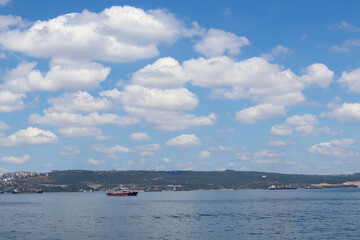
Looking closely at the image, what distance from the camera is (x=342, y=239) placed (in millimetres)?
98438

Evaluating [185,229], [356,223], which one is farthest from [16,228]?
[356,223]

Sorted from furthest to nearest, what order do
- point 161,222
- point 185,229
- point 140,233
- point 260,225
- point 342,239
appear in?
1. point 161,222
2. point 260,225
3. point 185,229
4. point 140,233
5. point 342,239

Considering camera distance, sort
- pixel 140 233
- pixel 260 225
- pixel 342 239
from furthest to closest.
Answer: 1. pixel 260 225
2. pixel 140 233
3. pixel 342 239

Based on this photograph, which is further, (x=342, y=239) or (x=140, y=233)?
(x=140, y=233)

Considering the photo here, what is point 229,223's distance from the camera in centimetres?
13262

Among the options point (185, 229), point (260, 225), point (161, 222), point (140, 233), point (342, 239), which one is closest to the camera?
point (342, 239)

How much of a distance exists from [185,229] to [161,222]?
22284 millimetres

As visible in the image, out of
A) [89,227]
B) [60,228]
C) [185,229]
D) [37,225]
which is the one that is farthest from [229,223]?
[37,225]

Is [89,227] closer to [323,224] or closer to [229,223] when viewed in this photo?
[229,223]

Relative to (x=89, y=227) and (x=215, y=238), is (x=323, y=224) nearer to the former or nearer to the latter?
(x=215, y=238)

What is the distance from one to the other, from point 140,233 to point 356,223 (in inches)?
2601

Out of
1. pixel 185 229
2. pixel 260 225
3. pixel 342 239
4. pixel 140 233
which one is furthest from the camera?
pixel 260 225

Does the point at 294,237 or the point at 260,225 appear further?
the point at 260,225

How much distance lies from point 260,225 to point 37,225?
2652 inches
